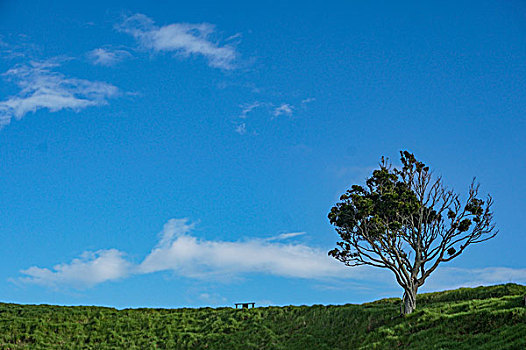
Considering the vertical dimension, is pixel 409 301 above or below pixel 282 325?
above

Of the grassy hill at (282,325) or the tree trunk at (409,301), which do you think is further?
the tree trunk at (409,301)

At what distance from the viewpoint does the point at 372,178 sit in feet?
123

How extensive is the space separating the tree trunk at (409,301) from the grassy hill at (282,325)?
0.87 metres

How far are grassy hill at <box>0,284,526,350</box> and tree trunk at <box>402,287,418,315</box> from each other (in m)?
0.87

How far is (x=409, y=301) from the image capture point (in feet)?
110

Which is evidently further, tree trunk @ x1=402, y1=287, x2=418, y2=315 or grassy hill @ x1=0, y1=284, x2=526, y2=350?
tree trunk @ x1=402, y1=287, x2=418, y2=315

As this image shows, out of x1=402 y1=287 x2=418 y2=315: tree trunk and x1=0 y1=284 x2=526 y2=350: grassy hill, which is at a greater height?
x1=402 y1=287 x2=418 y2=315: tree trunk

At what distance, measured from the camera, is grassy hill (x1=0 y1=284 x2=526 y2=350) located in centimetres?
2730

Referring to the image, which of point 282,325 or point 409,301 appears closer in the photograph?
point 409,301

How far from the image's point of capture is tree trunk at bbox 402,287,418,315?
3322 centimetres

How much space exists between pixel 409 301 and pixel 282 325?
9.54 m

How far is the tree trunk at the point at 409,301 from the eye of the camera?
1308 inches

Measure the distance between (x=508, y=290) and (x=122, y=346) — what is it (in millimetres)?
28675

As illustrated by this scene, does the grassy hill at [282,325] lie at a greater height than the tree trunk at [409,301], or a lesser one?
lesser
